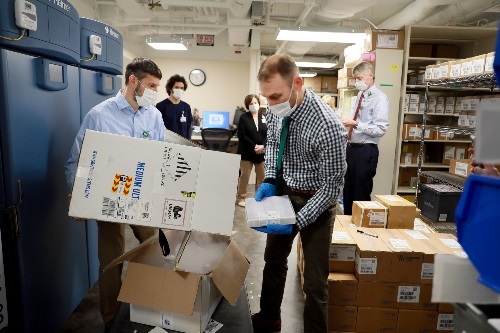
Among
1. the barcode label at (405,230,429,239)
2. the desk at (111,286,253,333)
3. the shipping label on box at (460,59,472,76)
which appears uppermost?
the shipping label on box at (460,59,472,76)

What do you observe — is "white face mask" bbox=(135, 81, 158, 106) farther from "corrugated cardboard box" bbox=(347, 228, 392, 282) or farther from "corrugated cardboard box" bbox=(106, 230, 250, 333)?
"corrugated cardboard box" bbox=(347, 228, 392, 282)

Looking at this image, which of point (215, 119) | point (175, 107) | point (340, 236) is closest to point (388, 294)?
point (340, 236)

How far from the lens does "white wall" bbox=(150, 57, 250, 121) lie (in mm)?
8562

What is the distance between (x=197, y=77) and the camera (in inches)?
338

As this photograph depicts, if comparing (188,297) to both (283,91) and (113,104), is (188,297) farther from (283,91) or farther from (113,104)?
(113,104)

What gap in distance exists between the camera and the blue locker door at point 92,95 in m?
2.15

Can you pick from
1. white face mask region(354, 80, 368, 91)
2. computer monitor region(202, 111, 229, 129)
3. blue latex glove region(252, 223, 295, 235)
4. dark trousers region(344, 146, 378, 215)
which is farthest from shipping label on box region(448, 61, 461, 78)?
computer monitor region(202, 111, 229, 129)

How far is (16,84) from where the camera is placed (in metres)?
1.49

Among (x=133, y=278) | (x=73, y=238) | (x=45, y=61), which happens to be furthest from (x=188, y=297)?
(x=45, y=61)

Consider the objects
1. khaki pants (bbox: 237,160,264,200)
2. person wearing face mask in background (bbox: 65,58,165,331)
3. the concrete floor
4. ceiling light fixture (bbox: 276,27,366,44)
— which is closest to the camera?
person wearing face mask in background (bbox: 65,58,165,331)

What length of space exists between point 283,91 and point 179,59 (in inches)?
293

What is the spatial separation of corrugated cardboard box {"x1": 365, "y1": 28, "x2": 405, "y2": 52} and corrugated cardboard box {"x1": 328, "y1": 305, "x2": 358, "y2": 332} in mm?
3230

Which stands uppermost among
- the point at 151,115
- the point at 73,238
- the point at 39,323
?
the point at 151,115

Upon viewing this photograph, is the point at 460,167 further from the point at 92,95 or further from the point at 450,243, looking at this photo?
the point at 92,95
